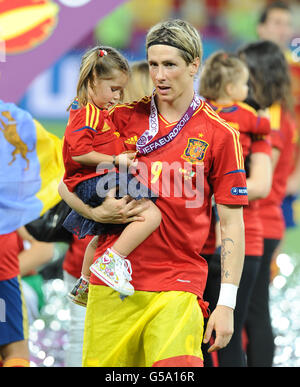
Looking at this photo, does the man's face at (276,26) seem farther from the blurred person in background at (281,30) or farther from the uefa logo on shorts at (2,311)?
the uefa logo on shorts at (2,311)

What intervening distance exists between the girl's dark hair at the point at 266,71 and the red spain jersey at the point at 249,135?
629 mm

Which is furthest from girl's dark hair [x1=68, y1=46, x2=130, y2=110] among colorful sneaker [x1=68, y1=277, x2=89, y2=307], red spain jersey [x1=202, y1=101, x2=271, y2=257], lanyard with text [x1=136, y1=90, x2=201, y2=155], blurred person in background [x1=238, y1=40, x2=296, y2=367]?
blurred person in background [x1=238, y1=40, x2=296, y2=367]

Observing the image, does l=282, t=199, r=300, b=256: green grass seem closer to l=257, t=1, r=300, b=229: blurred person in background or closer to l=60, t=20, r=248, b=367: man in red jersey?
l=257, t=1, r=300, b=229: blurred person in background

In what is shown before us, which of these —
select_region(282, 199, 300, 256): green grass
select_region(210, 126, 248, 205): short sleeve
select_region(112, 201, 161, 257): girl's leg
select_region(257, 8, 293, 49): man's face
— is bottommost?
select_region(282, 199, 300, 256): green grass

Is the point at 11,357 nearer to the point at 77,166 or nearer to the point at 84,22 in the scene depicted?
the point at 77,166

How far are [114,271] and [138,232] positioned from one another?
190 millimetres

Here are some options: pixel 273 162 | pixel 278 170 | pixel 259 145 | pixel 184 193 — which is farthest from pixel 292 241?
pixel 184 193

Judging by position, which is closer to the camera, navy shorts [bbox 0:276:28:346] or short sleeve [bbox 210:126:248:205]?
short sleeve [bbox 210:126:248:205]

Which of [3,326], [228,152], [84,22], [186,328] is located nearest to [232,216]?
[228,152]

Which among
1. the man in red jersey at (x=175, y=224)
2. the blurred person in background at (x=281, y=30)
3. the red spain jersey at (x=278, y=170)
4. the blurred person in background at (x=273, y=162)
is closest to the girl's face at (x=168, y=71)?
the man in red jersey at (x=175, y=224)

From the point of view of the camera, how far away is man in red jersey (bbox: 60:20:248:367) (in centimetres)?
349

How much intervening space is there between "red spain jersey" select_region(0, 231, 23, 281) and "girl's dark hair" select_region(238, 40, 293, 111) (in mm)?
1828

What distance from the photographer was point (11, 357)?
4609 mm

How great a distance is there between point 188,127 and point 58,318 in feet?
13.6
